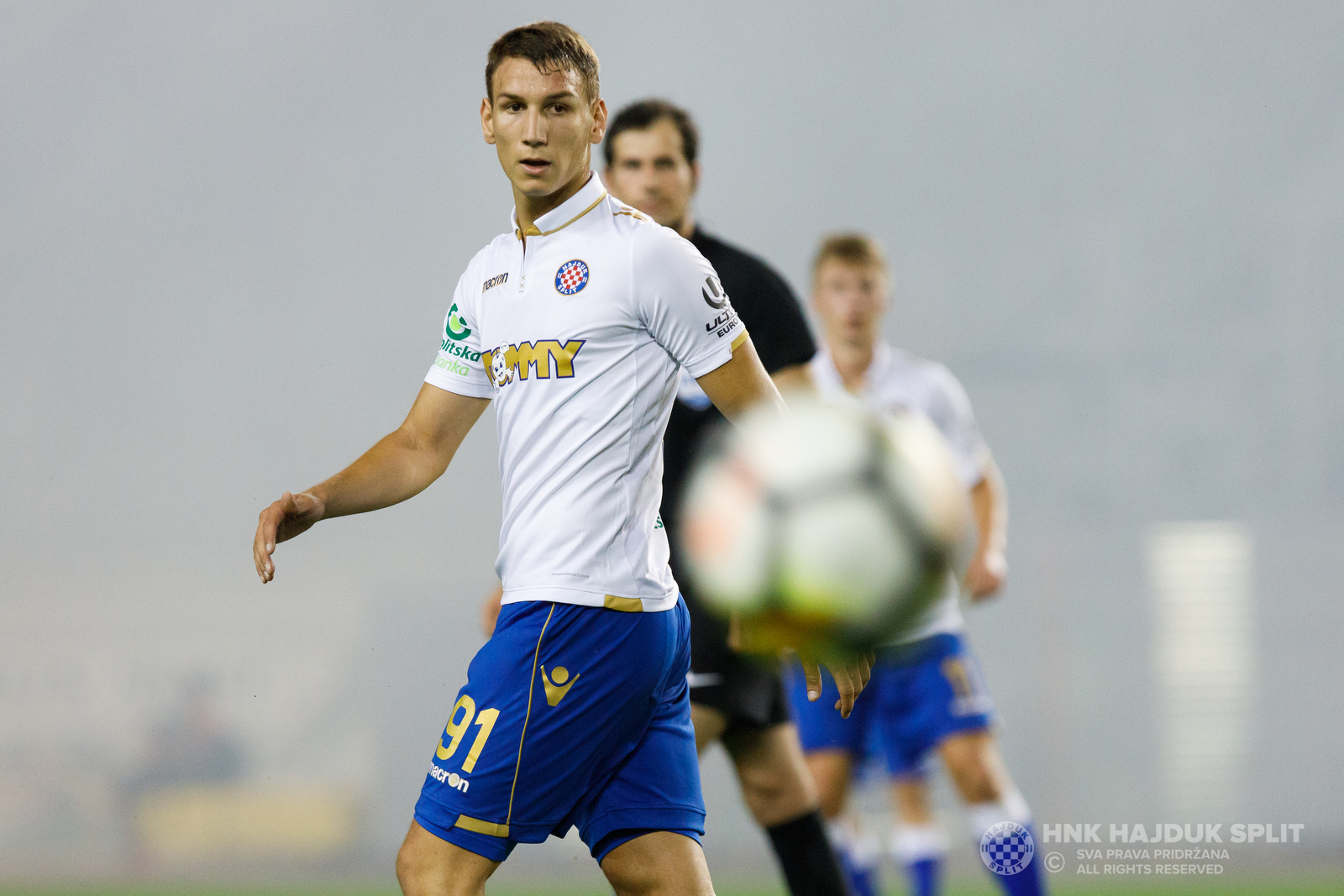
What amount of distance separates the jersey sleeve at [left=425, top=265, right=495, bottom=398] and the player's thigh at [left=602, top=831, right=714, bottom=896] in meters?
0.72

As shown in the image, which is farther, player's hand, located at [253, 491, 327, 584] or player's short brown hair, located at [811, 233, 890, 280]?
player's short brown hair, located at [811, 233, 890, 280]

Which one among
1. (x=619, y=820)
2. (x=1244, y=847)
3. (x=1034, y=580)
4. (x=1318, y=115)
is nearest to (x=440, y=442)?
(x=619, y=820)

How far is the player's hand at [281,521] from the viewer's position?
1767 mm

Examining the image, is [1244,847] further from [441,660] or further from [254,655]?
[254,655]

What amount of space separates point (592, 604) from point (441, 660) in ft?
15.7

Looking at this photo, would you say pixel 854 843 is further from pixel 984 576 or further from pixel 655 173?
pixel 655 173

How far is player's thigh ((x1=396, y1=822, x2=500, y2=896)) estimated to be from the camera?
1.73 metres

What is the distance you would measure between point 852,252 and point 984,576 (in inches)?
41.7

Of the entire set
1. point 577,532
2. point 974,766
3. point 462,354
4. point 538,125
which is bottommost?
point 974,766

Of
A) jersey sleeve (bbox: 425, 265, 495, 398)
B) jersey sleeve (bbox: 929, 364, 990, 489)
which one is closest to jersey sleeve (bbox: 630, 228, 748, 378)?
jersey sleeve (bbox: 425, 265, 495, 398)

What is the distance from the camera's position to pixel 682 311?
1776 millimetres

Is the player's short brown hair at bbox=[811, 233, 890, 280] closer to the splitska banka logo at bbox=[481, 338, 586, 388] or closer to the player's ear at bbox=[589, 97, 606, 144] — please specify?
the player's ear at bbox=[589, 97, 606, 144]
